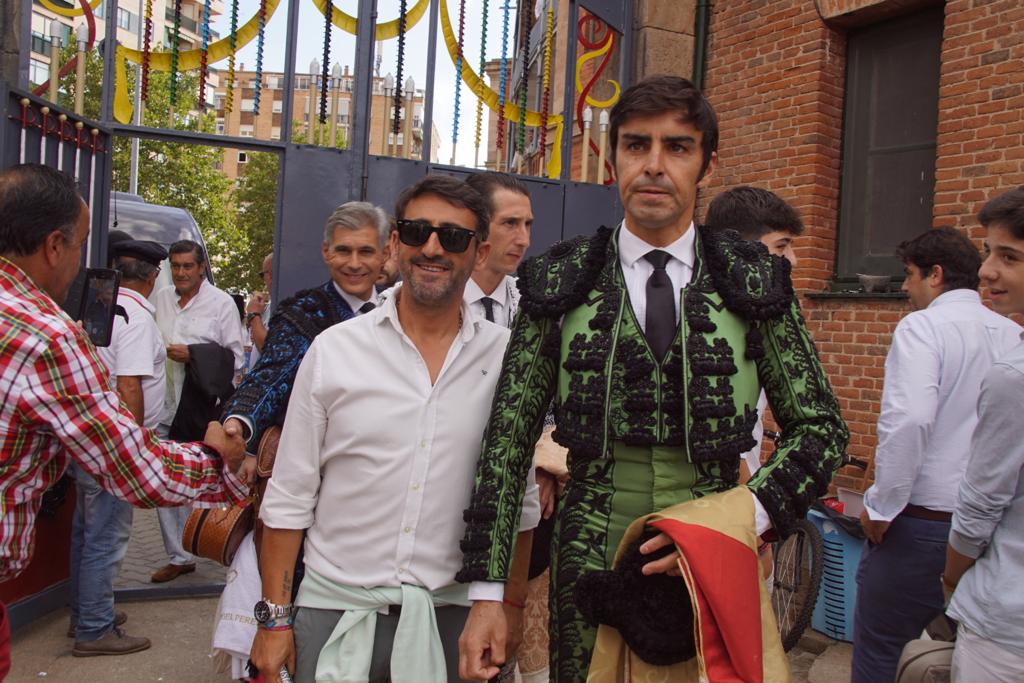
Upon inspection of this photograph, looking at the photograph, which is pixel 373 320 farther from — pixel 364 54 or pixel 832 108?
pixel 832 108

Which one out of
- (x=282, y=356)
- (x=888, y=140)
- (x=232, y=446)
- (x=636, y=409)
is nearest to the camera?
(x=636, y=409)

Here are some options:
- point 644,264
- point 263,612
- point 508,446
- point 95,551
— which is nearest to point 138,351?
point 95,551

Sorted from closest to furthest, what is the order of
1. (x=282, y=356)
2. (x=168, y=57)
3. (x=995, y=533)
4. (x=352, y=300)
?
(x=995, y=533), (x=282, y=356), (x=352, y=300), (x=168, y=57)

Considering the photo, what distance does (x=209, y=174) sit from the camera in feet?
107

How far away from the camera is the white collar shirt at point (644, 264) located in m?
2.16

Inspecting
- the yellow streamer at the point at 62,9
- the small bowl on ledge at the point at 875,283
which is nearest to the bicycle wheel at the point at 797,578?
the small bowl on ledge at the point at 875,283

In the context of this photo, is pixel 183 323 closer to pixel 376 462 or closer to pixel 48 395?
pixel 48 395

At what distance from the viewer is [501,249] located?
3664 millimetres

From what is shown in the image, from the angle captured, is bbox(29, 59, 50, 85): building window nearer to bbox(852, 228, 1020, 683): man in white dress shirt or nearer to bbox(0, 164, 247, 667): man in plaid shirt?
bbox(0, 164, 247, 667): man in plaid shirt

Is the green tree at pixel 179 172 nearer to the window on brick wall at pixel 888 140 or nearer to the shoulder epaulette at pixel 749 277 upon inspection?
the window on brick wall at pixel 888 140

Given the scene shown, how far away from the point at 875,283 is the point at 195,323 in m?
4.60

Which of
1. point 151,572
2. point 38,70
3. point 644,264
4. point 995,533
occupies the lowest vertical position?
point 151,572

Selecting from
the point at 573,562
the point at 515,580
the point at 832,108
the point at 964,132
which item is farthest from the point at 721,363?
the point at 832,108

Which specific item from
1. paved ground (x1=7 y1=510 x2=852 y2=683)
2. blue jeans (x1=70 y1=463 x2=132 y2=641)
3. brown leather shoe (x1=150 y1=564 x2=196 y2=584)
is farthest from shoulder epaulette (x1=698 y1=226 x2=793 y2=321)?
brown leather shoe (x1=150 y1=564 x2=196 y2=584)
